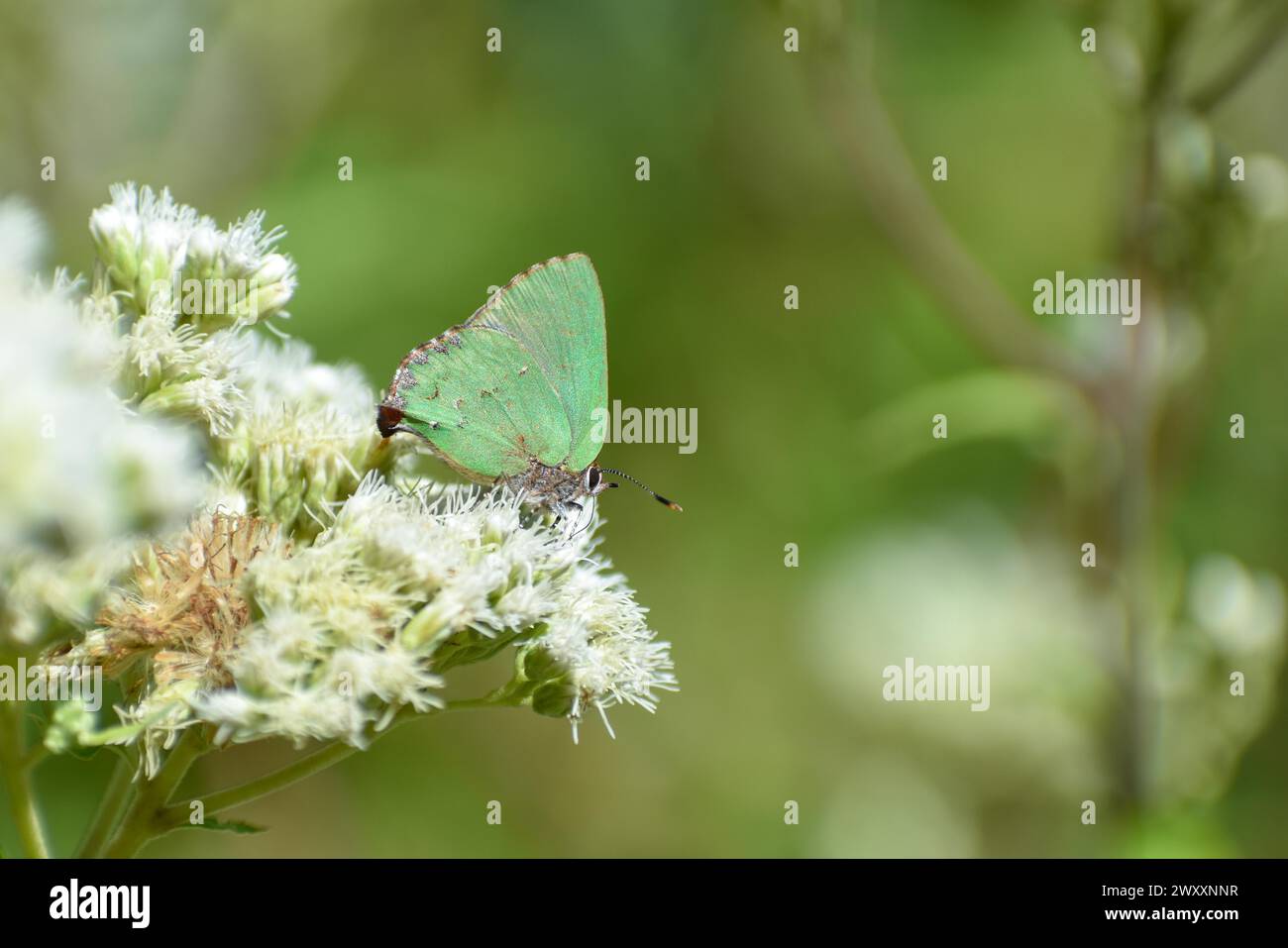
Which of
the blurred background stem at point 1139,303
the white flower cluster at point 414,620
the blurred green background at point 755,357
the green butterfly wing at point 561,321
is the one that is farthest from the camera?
the blurred green background at point 755,357

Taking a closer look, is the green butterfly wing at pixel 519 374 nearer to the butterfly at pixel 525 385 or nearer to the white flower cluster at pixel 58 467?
the butterfly at pixel 525 385

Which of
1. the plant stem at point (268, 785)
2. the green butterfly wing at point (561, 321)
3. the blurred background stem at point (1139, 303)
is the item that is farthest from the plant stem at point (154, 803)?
the blurred background stem at point (1139, 303)

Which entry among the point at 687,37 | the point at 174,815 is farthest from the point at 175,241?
the point at 687,37

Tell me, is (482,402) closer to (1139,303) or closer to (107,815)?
(107,815)

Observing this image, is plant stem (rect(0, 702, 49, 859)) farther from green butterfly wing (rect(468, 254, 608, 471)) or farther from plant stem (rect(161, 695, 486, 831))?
green butterfly wing (rect(468, 254, 608, 471))

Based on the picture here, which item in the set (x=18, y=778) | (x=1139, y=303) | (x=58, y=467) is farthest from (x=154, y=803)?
(x=1139, y=303)

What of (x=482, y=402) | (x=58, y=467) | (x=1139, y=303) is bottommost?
(x=58, y=467)

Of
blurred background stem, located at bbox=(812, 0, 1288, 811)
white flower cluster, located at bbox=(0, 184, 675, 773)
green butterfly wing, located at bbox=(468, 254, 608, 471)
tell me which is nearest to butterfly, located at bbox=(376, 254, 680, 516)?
green butterfly wing, located at bbox=(468, 254, 608, 471)
